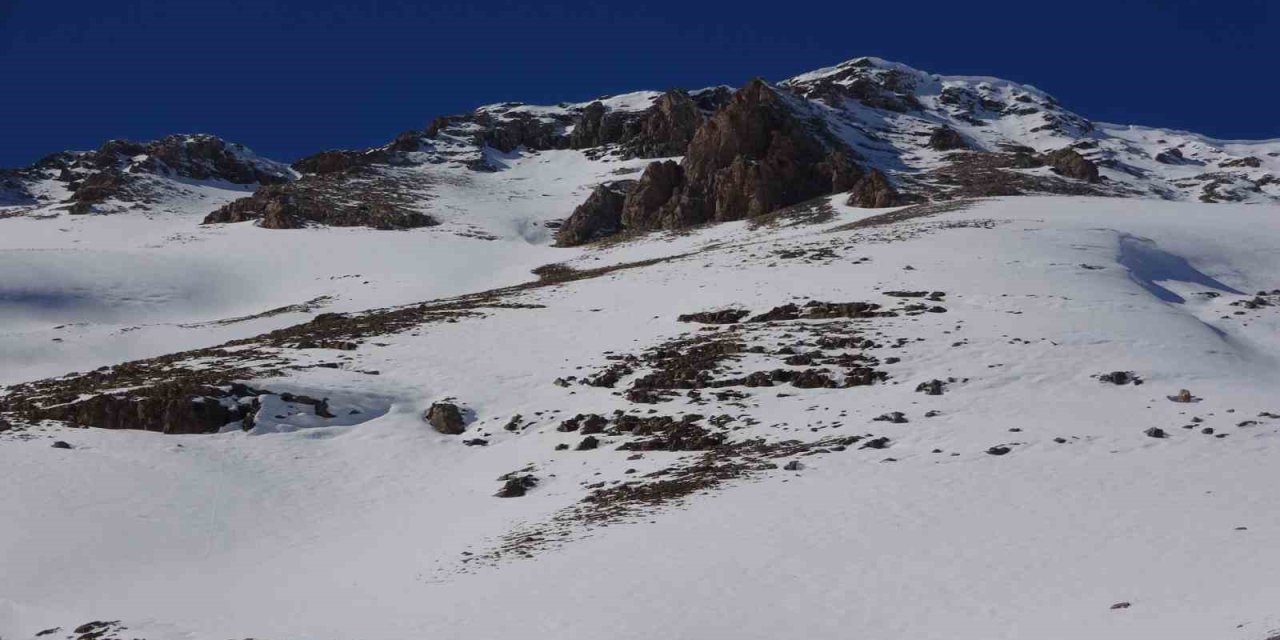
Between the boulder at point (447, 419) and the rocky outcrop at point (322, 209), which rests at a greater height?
the rocky outcrop at point (322, 209)

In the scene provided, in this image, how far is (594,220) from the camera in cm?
8056

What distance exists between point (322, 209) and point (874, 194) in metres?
47.2

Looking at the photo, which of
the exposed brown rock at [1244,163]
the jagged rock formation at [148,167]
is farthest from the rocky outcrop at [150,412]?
the exposed brown rock at [1244,163]

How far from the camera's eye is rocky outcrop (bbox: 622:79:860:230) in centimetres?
7662

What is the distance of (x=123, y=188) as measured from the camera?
104312mm

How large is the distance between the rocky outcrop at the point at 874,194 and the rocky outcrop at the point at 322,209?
3697cm

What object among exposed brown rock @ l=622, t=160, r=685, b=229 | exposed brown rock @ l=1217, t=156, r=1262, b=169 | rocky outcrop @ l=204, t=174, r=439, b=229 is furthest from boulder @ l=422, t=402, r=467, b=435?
exposed brown rock @ l=1217, t=156, r=1262, b=169

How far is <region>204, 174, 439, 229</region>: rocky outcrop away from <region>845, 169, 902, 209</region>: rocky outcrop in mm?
36968

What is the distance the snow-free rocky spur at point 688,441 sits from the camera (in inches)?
599

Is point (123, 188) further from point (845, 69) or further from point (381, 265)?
point (845, 69)

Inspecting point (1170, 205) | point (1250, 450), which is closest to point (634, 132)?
point (1170, 205)

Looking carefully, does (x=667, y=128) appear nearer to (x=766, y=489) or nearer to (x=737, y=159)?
(x=737, y=159)

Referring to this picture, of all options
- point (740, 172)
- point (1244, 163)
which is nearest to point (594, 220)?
point (740, 172)

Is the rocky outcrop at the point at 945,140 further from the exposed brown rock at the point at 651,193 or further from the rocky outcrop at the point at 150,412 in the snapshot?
the rocky outcrop at the point at 150,412
